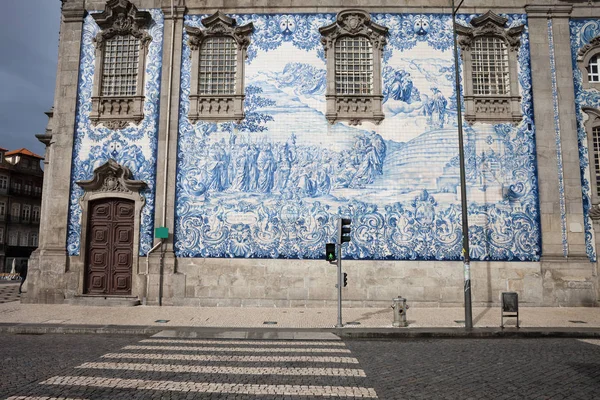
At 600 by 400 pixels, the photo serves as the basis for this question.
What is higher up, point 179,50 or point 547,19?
point 547,19

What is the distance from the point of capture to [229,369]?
6738 mm

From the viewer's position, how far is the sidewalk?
1042cm

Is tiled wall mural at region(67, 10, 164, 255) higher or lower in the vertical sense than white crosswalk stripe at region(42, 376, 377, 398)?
higher

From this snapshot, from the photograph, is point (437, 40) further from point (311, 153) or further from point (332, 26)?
point (311, 153)

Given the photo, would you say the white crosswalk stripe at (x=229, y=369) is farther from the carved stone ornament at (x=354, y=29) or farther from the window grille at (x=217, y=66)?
the carved stone ornament at (x=354, y=29)

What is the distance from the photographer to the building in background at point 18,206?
4553 centimetres

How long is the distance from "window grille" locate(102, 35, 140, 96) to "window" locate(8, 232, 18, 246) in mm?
37836

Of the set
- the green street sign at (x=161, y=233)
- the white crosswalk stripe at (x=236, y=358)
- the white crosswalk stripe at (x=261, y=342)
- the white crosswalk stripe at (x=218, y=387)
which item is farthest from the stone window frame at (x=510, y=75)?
the white crosswalk stripe at (x=218, y=387)

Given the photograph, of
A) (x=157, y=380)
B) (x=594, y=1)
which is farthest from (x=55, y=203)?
(x=594, y=1)

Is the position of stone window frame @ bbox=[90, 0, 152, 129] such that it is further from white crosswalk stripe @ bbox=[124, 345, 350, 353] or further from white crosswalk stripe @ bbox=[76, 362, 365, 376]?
white crosswalk stripe @ bbox=[76, 362, 365, 376]

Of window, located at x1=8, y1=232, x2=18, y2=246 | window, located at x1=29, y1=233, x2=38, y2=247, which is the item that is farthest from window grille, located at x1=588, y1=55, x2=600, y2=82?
→ window, located at x1=29, y1=233, x2=38, y2=247

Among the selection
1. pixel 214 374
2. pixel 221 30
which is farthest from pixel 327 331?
pixel 221 30

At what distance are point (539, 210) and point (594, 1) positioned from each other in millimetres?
7828

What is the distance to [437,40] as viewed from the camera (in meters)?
16.0
